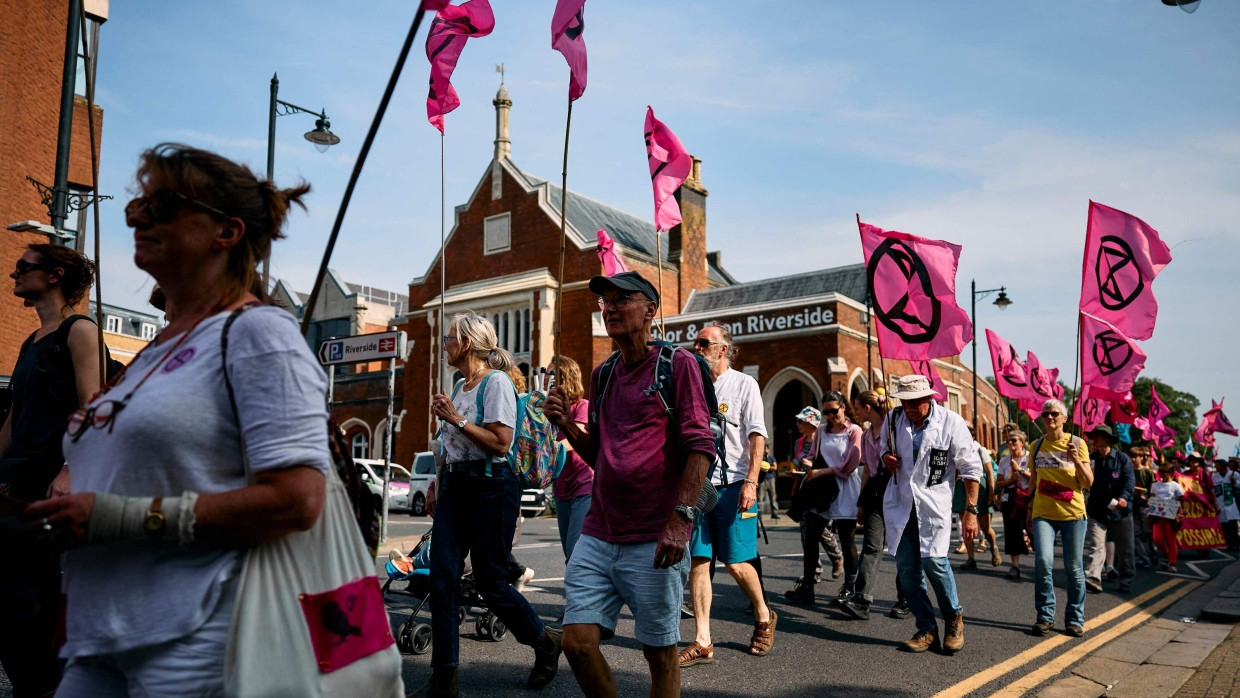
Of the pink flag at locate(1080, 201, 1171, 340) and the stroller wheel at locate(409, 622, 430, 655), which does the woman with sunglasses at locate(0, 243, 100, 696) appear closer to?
the stroller wheel at locate(409, 622, 430, 655)

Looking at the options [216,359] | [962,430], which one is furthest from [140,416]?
[962,430]

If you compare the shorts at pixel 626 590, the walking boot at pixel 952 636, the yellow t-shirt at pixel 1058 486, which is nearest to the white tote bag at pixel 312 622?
the shorts at pixel 626 590

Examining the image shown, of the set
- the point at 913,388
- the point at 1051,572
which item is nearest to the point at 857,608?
the point at 1051,572

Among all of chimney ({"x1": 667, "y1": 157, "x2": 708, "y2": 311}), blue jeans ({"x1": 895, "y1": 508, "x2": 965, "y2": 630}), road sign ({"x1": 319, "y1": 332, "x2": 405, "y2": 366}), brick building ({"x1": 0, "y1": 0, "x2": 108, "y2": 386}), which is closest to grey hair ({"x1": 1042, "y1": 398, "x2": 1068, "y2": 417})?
blue jeans ({"x1": 895, "y1": 508, "x2": 965, "y2": 630})

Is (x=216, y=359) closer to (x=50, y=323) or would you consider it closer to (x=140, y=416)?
(x=140, y=416)

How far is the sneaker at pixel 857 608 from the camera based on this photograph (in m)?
7.53

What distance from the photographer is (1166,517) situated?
533 inches

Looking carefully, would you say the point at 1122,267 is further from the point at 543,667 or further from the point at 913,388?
the point at 543,667

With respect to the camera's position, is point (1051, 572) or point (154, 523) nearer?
point (154, 523)

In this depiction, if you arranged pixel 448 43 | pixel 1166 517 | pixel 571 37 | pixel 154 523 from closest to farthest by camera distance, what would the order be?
1. pixel 154 523
2. pixel 571 37
3. pixel 448 43
4. pixel 1166 517

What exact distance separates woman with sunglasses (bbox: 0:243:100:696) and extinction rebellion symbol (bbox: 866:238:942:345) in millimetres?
6110

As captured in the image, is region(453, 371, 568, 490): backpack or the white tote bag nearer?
the white tote bag

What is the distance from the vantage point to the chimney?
37.3 m

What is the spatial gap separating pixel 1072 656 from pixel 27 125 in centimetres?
1881
